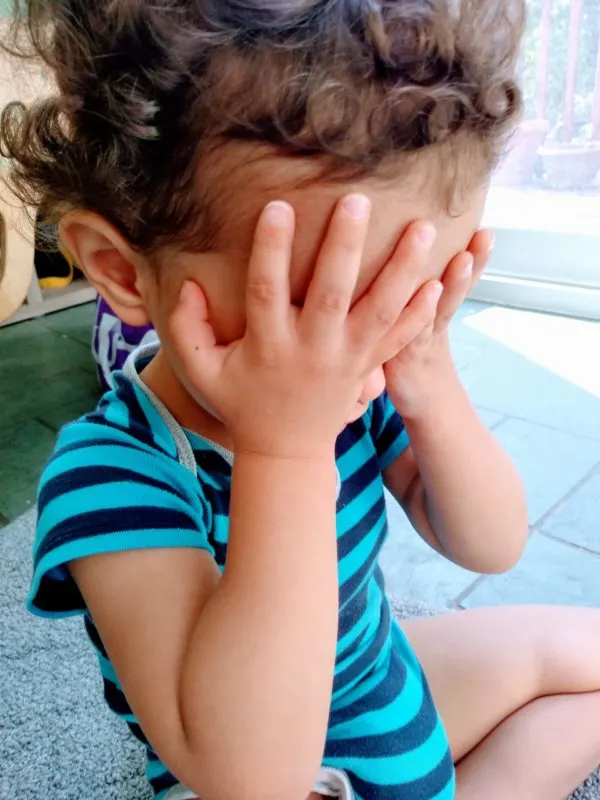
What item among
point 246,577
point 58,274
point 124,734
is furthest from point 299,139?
point 58,274

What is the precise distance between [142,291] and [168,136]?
0.33 feet

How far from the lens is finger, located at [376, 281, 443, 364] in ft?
1.33

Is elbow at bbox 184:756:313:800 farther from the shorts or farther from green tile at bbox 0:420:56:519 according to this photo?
green tile at bbox 0:420:56:519

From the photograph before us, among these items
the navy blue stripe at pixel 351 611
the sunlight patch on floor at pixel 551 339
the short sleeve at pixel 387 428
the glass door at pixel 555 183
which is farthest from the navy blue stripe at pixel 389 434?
the glass door at pixel 555 183

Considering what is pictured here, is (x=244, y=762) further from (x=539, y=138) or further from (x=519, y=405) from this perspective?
(x=539, y=138)

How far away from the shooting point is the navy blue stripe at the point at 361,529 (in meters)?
0.55

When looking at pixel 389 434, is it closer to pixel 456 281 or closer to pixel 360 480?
pixel 360 480

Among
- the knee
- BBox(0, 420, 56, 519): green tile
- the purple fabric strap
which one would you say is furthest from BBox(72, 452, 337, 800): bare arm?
the purple fabric strap

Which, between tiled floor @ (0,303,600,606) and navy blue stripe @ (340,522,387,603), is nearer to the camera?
navy blue stripe @ (340,522,387,603)

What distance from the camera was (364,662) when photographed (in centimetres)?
58

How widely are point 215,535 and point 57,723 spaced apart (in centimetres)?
48

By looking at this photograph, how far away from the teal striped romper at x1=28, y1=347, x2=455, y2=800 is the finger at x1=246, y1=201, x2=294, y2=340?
0.13 meters

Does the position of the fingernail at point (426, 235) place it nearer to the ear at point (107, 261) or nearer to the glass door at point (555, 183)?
the ear at point (107, 261)

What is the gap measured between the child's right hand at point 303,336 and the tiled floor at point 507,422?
64cm
